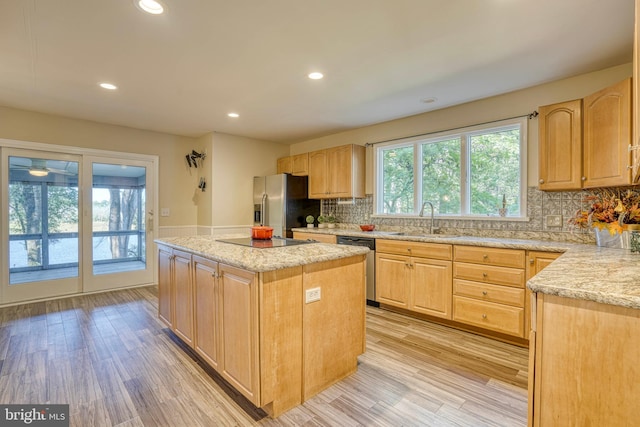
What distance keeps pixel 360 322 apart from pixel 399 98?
2436 millimetres

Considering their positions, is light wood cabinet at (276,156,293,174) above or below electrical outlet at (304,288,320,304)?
above

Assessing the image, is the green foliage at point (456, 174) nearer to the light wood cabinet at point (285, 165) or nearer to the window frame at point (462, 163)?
the window frame at point (462, 163)

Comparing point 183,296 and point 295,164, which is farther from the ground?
point 295,164

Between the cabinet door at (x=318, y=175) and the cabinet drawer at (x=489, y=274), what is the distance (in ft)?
7.79

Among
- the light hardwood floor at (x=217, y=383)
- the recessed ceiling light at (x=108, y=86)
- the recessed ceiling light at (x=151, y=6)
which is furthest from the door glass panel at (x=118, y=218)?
the recessed ceiling light at (x=151, y=6)

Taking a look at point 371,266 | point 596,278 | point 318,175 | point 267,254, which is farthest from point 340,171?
point 596,278

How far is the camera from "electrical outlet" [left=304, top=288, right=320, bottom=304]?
6.27 ft

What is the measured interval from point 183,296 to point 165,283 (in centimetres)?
49

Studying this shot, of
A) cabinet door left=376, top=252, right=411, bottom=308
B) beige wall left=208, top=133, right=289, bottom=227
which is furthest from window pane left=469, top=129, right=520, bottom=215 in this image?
beige wall left=208, top=133, right=289, bottom=227

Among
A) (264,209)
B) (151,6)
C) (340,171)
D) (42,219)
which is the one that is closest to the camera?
(151,6)

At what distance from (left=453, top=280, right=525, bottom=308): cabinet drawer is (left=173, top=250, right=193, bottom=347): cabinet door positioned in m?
2.42

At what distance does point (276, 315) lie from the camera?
1.75 m

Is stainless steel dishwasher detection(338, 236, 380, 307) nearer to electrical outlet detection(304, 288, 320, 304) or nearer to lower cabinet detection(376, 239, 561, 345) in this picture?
lower cabinet detection(376, 239, 561, 345)

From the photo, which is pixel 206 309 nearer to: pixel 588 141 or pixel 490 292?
pixel 490 292
